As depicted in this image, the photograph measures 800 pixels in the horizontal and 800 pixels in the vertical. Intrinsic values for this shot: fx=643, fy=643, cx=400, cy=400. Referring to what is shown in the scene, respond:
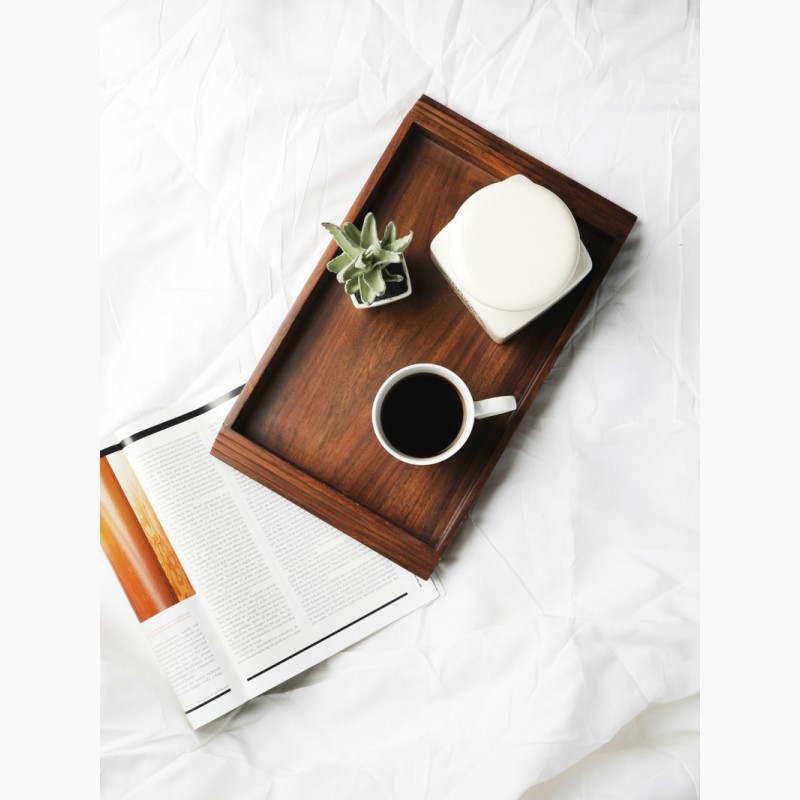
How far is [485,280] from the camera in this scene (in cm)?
56

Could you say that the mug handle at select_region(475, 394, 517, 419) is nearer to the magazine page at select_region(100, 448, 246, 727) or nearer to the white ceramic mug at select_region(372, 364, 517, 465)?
the white ceramic mug at select_region(372, 364, 517, 465)

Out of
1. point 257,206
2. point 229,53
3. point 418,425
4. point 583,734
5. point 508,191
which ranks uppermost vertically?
point 229,53

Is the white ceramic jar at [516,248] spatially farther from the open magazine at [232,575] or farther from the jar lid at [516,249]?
the open magazine at [232,575]

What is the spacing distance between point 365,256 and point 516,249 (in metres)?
0.14

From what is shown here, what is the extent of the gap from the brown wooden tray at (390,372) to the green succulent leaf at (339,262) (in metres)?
Answer: 0.05

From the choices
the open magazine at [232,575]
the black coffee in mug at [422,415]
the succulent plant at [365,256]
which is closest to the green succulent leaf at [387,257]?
the succulent plant at [365,256]

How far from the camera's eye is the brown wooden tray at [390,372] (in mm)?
651

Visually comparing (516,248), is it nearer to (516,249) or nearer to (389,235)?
(516,249)

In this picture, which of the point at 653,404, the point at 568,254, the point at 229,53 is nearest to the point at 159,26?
the point at 229,53

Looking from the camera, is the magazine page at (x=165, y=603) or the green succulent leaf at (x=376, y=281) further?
the magazine page at (x=165, y=603)

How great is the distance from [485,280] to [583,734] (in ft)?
1.60

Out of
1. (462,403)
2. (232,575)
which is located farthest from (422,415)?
(232,575)

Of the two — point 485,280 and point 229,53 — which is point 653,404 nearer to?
point 485,280

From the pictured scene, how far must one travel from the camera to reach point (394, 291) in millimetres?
636
